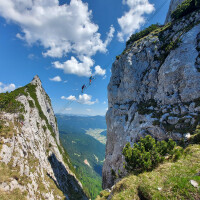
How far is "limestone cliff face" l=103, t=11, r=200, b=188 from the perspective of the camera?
83.3ft

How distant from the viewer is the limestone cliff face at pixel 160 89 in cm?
2539

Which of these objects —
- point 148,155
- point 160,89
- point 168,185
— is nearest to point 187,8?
point 160,89

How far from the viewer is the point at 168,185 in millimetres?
9180

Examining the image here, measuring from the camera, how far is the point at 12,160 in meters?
27.7

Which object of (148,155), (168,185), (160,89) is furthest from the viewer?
(160,89)

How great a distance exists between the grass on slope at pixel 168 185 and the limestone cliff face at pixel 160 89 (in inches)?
478

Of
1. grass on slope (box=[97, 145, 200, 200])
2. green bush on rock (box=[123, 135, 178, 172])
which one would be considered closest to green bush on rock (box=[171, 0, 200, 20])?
green bush on rock (box=[123, 135, 178, 172])

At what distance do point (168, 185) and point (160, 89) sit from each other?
30.7 meters

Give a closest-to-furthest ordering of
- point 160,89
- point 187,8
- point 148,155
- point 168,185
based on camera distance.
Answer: point 168,185 → point 148,155 → point 160,89 → point 187,8

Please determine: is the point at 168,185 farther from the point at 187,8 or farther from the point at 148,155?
the point at 187,8

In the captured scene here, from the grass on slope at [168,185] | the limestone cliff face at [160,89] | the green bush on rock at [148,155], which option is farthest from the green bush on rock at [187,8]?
the grass on slope at [168,185]

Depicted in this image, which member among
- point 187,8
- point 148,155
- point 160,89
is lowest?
point 148,155

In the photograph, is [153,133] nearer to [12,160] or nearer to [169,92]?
[169,92]

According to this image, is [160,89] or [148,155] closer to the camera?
[148,155]
